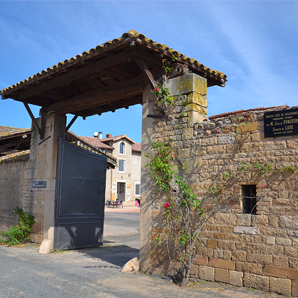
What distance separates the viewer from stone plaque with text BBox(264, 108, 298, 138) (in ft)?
16.0

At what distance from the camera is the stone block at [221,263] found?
206 inches

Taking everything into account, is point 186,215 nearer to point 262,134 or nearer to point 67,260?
point 262,134

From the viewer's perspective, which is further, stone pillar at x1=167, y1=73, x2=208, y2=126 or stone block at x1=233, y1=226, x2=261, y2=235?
stone pillar at x1=167, y1=73, x2=208, y2=126

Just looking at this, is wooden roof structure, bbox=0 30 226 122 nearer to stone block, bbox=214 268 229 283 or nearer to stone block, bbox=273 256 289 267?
stone block, bbox=214 268 229 283

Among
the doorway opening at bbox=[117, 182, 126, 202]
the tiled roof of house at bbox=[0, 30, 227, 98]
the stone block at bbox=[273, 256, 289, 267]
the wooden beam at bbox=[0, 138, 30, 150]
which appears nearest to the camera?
the stone block at bbox=[273, 256, 289, 267]

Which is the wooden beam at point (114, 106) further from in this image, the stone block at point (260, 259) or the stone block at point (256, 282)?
the stone block at point (256, 282)

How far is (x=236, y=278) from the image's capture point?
5145 mm

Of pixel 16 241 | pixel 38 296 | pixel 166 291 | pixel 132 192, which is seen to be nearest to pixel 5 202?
pixel 16 241

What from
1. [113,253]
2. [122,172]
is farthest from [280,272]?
[122,172]

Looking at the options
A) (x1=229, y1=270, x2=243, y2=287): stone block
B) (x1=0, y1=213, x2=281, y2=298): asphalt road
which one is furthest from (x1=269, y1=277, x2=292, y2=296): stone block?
(x1=229, y1=270, x2=243, y2=287): stone block

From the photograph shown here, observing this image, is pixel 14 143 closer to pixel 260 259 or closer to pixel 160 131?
pixel 160 131

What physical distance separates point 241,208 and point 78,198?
17.5 feet

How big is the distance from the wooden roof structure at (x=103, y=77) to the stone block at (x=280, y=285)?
3975mm

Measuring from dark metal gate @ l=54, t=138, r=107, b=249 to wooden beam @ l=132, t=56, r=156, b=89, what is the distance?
3.74 metres
